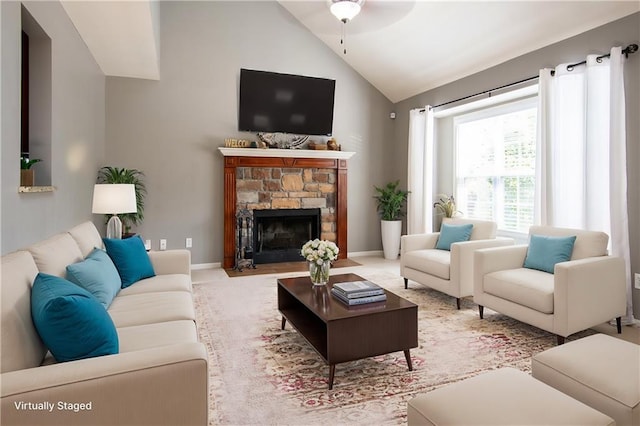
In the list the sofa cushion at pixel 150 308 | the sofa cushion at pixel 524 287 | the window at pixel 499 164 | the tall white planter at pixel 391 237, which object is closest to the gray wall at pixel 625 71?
the window at pixel 499 164

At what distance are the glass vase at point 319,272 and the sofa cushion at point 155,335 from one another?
1.05 meters

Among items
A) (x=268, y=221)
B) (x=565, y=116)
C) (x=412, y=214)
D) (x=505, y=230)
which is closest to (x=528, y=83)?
(x=565, y=116)

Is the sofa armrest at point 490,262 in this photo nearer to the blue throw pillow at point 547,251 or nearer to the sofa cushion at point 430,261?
the blue throw pillow at point 547,251

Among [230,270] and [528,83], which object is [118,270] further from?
[528,83]

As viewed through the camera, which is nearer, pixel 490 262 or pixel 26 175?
pixel 26 175

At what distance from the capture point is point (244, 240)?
5758 mm

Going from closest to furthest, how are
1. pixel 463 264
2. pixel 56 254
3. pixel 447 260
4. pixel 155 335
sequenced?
pixel 155 335
pixel 56 254
pixel 463 264
pixel 447 260

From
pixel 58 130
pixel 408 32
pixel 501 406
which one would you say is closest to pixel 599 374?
pixel 501 406

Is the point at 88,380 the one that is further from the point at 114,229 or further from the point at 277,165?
the point at 277,165

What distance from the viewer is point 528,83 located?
168 inches

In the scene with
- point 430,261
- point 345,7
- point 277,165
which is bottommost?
→ point 430,261

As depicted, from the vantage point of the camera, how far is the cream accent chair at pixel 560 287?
9.09 ft

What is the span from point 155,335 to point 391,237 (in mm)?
4862

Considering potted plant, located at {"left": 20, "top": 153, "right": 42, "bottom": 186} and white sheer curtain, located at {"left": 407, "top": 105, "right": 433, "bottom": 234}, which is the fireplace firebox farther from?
potted plant, located at {"left": 20, "top": 153, "right": 42, "bottom": 186}
